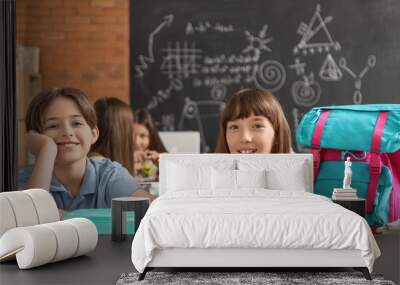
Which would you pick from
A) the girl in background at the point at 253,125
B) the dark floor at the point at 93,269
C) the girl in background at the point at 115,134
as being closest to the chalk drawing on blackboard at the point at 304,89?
the girl in background at the point at 253,125

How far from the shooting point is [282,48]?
22.9 feet

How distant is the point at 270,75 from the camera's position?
22.9 feet

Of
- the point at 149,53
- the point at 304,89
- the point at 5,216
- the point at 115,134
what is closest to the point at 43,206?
the point at 5,216

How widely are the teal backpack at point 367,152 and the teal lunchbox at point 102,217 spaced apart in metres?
1.77

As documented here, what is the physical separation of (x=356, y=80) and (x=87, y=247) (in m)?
3.40

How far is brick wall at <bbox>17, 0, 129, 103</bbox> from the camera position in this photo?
23.1ft

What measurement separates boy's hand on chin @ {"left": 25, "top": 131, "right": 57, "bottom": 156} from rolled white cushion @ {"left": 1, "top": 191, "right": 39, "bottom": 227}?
166 centimetres

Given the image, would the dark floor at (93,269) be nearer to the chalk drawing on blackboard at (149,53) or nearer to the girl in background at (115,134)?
the girl in background at (115,134)

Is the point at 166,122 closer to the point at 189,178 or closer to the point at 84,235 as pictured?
the point at 189,178

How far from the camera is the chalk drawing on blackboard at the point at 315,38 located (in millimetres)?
6980

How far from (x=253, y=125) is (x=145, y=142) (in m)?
1.13

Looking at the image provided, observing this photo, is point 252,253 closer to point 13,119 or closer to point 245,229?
point 245,229

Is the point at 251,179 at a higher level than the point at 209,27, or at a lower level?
lower

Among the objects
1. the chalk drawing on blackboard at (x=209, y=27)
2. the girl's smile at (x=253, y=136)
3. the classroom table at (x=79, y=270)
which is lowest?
the classroom table at (x=79, y=270)
